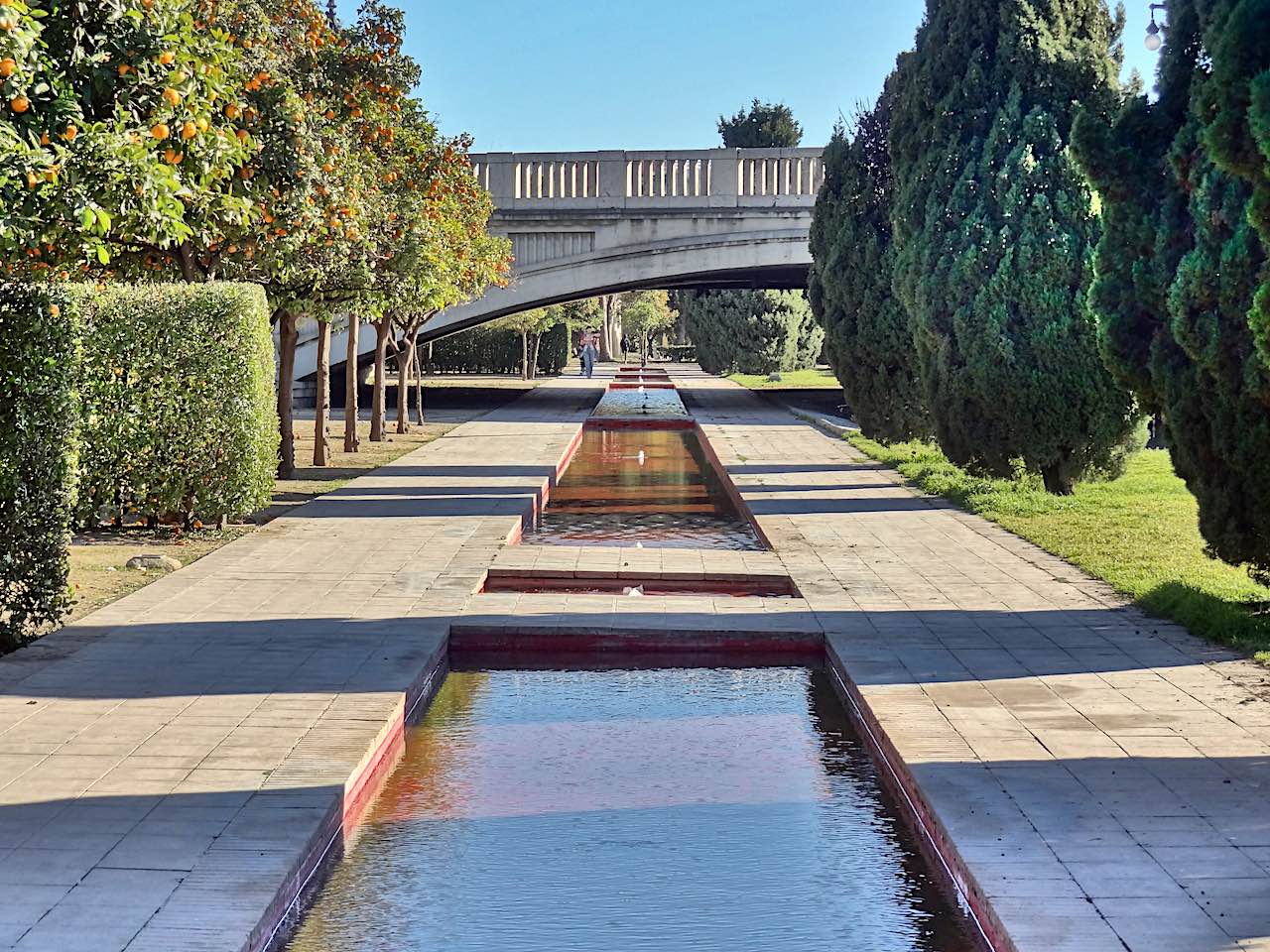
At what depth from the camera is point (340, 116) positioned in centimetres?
1766

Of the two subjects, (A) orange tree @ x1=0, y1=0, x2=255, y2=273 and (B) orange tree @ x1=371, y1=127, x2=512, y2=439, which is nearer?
(A) orange tree @ x1=0, y1=0, x2=255, y2=273

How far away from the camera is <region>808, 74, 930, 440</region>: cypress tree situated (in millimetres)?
23484

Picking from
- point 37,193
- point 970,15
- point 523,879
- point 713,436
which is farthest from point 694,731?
point 713,436

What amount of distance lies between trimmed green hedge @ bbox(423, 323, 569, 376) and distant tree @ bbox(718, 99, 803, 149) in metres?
15.6

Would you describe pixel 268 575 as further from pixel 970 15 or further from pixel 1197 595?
pixel 970 15

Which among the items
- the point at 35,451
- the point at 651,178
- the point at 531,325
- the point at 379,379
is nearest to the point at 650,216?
the point at 651,178

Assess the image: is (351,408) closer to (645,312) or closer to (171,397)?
(171,397)

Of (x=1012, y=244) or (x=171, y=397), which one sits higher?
(x=1012, y=244)

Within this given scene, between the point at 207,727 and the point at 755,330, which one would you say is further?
the point at 755,330

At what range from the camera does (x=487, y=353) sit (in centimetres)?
6378

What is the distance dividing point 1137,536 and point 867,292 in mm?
9399

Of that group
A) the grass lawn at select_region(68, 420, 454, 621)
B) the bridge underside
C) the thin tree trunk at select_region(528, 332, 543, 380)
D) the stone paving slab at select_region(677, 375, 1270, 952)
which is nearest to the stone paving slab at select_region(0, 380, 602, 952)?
the grass lawn at select_region(68, 420, 454, 621)

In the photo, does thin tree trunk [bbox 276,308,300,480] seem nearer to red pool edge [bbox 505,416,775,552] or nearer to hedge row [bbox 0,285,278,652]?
red pool edge [bbox 505,416,775,552]

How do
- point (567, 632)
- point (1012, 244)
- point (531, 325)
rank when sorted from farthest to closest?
point (531, 325) → point (1012, 244) → point (567, 632)
